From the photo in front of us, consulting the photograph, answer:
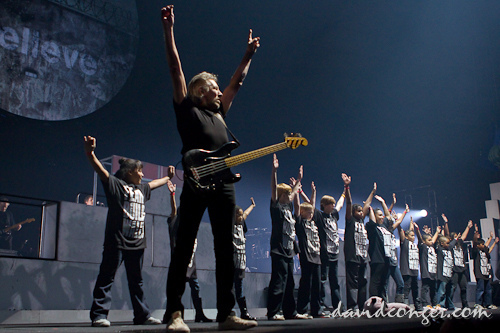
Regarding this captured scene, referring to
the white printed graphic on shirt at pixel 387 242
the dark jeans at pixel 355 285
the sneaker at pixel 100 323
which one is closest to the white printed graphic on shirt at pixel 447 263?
the white printed graphic on shirt at pixel 387 242

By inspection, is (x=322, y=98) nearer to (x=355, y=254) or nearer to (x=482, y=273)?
(x=482, y=273)

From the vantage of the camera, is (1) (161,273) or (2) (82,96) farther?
(2) (82,96)

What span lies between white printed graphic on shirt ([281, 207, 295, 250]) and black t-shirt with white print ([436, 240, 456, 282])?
16.2 ft

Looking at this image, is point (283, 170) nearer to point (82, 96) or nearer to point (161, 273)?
point (82, 96)

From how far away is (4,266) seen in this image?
486 centimetres

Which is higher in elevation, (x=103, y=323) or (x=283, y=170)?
(x=283, y=170)

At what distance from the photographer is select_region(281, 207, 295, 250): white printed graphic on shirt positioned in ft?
18.2

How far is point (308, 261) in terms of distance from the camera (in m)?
5.89

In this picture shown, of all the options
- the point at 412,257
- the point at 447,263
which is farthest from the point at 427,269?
the point at 447,263

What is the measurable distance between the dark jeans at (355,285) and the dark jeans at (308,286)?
34.9 inches

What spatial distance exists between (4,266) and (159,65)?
7097 millimetres

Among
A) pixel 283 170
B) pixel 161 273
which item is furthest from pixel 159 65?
pixel 161 273

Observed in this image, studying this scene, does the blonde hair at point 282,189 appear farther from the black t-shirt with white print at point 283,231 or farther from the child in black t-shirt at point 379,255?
the child in black t-shirt at point 379,255

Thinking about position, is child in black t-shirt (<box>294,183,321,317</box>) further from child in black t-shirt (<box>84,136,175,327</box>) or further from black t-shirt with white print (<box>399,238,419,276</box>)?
black t-shirt with white print (<box>399,238,419,276</box>)
